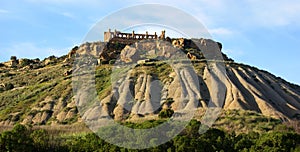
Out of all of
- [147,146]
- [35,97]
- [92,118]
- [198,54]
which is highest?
[198,54]

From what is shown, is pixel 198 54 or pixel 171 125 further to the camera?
pixel 198 54

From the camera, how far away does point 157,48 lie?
13362 cm

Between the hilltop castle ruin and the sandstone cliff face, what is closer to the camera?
the sandstone cliff face

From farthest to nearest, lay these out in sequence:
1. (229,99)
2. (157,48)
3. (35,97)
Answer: (157,48)
(35,97)
(229,99)

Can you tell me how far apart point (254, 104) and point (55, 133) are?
44.9 metres

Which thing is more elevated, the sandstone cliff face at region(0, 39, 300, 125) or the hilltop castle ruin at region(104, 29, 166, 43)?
the hilltop castle ruin at region(104, 29, 166, 43)

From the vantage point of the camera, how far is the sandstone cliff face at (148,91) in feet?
331

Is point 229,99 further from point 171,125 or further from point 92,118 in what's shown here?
point 171,125

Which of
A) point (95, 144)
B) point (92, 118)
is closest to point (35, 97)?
point (92, 118)

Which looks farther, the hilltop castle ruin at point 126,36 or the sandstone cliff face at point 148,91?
the hilltop castle ruin at point 126,36

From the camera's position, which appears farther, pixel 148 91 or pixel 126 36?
pixel 126 36

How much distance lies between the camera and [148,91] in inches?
4215

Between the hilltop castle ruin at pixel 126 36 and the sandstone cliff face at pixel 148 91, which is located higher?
the hilltop castle ruin at pixel 126 36

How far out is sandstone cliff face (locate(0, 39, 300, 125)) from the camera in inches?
3976
